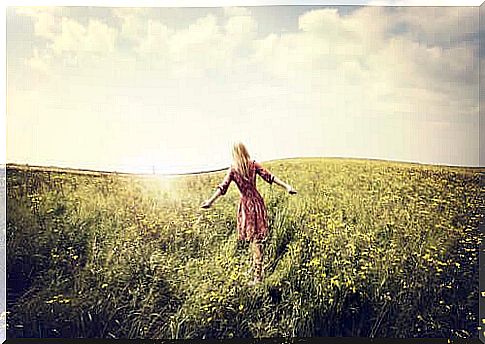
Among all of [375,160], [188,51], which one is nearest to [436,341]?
[375,160]

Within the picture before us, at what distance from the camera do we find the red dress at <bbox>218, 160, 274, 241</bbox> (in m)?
7.50

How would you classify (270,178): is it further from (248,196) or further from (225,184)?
(225,184)

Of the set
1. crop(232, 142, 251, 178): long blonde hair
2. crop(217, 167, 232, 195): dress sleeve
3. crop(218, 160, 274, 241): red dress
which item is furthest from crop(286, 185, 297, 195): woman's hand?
crop(217, 167, 232, 195): dress sleeve

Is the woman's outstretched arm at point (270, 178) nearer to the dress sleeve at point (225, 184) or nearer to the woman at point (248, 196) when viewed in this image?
the woman at point (248, 196)

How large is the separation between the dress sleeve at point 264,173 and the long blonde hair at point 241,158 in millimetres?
66

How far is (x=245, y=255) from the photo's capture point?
7.50 m

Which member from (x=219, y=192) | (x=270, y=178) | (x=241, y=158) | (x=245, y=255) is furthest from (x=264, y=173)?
(x=245, y=255)

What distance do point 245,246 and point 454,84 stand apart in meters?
1.74

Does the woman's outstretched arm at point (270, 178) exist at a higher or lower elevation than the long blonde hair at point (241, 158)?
lower

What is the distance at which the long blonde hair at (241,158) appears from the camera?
752cm

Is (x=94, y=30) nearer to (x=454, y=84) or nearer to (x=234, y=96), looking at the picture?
(x=234, y=96)

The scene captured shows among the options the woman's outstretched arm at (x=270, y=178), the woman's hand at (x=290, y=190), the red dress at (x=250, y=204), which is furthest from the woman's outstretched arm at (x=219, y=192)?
the woman's hand at (x=290, y=190)

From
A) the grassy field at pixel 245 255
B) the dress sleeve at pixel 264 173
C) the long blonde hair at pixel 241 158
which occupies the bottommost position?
the grassy field at pixel 245 255

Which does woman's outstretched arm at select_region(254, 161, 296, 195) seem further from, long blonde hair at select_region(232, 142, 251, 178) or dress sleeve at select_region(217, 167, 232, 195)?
dress sleeve at select_region(217, 167, 232, 195)
